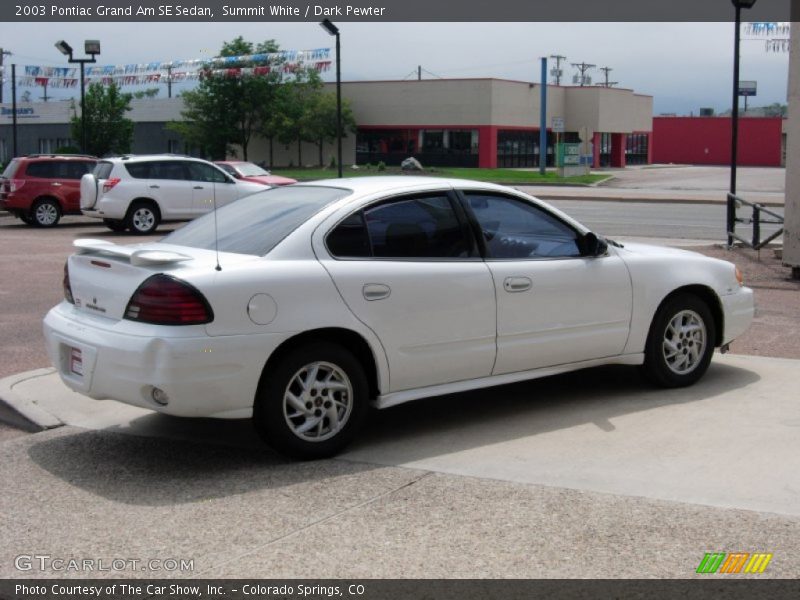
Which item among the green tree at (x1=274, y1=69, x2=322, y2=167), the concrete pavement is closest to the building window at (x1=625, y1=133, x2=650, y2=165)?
the green tree at (x1=274, y1=69, x2=322, y2=167)

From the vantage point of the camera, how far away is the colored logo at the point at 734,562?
441cm

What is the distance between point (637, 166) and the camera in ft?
260

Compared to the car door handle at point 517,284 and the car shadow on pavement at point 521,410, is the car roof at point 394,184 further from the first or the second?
the car shadow on pavement at point 521,410

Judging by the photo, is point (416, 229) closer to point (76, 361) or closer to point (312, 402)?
point (312, 402)

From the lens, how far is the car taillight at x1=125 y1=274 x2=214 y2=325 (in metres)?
5.55

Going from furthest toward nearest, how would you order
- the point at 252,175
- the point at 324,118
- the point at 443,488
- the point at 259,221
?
the point at 324,118 < the point at 252,175 < the point at 259,221 < the point at 443,488

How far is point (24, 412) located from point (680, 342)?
4483 mm

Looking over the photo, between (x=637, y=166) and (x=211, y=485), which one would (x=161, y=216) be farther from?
(x=637, y=166)

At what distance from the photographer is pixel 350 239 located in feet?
20.5

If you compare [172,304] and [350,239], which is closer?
[172,304]

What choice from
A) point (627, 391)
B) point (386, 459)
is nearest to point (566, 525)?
point (386, 459)

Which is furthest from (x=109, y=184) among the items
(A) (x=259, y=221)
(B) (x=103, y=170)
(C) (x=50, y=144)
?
(C) (x=50, y=144)

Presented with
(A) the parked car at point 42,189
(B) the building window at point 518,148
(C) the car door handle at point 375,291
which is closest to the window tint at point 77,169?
(A) the parked car at point 42,189

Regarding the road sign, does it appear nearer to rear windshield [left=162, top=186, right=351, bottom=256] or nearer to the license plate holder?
rear windshield [left=162, top=186, right=351, bottom=256]
